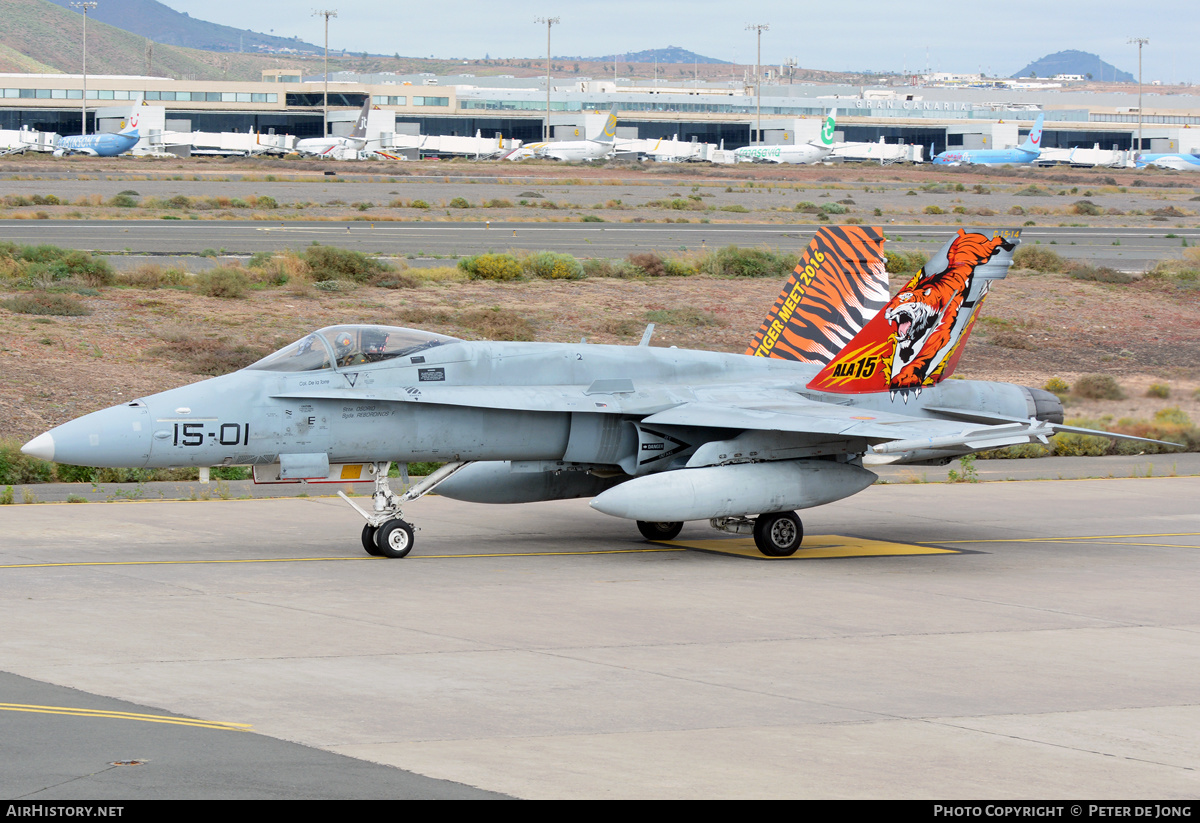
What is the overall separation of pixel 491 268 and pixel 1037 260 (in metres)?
21.8

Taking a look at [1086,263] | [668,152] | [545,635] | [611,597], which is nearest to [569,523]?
[611,597]

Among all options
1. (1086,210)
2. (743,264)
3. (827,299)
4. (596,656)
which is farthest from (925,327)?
(1086,210)

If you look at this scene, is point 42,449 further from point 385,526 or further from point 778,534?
point 778,534

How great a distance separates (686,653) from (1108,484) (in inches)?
634

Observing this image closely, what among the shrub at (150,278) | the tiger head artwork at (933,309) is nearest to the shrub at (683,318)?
the shrub at (150,278)

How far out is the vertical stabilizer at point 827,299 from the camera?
22.1 meters

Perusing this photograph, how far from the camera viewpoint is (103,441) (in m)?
14.9

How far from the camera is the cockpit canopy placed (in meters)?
16.3

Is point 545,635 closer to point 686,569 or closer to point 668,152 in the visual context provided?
point 686,569

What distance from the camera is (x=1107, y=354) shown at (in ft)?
131

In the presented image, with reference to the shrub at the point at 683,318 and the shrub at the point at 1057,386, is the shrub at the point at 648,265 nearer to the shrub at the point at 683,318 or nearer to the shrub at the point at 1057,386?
the shrub at the point at 683,318

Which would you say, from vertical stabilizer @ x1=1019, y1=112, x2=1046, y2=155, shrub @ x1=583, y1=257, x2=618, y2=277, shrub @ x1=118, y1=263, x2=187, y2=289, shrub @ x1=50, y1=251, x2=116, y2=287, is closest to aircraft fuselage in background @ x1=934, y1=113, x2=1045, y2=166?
vertical stabilizer @ x1=1019, y1=112, x2=1046, y2=155

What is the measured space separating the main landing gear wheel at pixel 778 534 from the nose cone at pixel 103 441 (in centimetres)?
757

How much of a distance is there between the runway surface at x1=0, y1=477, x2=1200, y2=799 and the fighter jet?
933 mm
